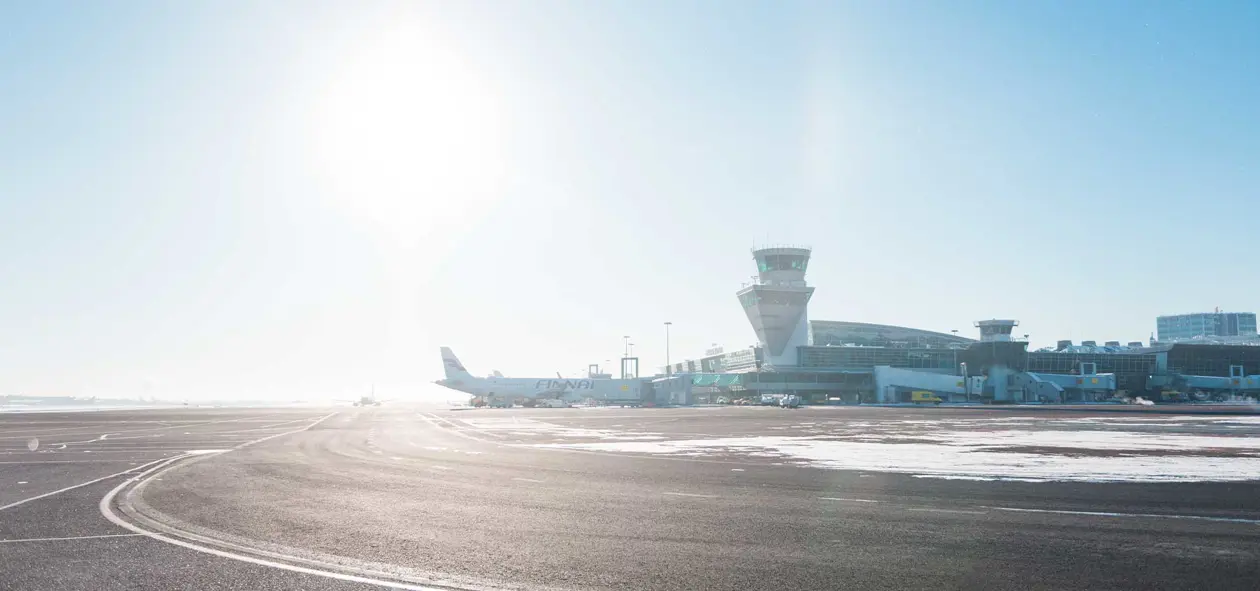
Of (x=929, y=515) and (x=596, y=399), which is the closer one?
(x=929, y=515)

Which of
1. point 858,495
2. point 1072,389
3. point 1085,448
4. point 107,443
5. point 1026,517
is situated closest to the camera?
point 1026,517

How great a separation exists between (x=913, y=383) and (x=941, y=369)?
27.6 m

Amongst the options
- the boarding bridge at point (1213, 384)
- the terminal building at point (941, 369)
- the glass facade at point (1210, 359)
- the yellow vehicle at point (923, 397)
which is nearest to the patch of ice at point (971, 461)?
the terminal building at point (941, 369)

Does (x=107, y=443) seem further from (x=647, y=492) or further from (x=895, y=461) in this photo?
(x=895, y=461)

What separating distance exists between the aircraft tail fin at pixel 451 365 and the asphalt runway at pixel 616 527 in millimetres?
110655

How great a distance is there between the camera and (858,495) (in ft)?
58.5

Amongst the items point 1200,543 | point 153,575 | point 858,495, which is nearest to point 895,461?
point 858,495

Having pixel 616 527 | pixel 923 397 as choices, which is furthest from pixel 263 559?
pixel 923 397

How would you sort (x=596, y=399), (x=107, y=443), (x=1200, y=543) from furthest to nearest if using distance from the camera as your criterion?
1. (x=596, y=399)
2. (x=107, y=443)
3. (x=1200, y=543)

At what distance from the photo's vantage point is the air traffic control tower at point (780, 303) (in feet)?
620

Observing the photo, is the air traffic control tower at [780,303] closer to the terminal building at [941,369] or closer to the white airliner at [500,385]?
the terminal building at [941,369]

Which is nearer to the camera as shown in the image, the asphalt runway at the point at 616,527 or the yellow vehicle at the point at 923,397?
the asphalt runway at the point at 616,527

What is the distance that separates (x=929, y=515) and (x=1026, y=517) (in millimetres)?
1650

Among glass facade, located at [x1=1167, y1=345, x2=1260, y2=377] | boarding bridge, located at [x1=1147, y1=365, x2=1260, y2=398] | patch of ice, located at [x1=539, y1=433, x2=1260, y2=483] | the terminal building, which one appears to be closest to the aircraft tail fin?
the terminal building
